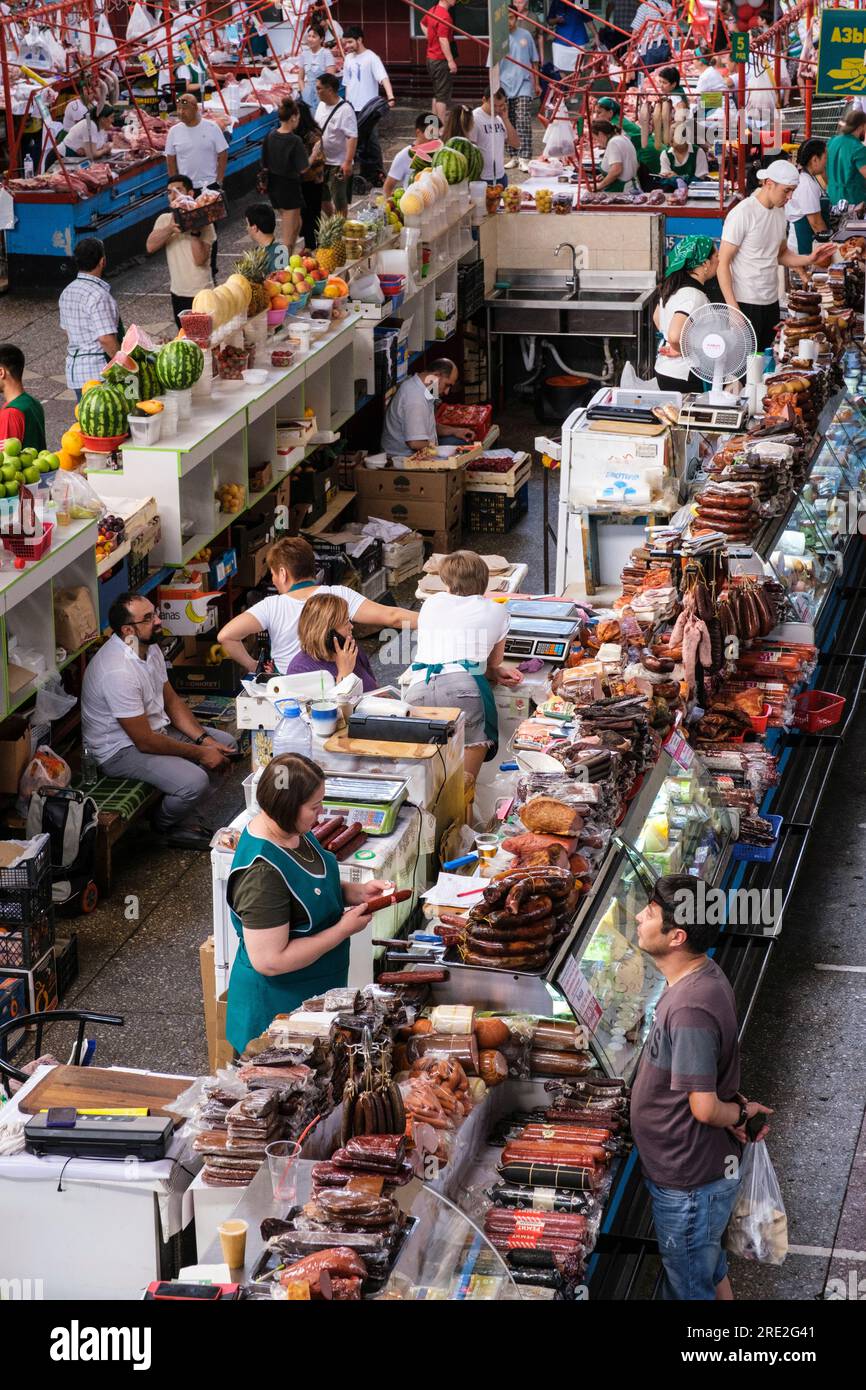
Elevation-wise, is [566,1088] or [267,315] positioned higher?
[267,315]

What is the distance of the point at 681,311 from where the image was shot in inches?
466

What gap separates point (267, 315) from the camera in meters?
11.4

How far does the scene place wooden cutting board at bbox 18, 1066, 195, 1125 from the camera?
527 cm

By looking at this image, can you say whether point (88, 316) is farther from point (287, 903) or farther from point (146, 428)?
point (287, 903)

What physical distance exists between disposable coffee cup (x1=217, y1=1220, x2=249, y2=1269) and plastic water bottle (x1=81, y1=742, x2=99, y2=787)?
4.87 meters

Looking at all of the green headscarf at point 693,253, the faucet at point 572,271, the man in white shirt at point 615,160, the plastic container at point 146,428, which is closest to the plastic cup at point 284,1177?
the plastic container at point 146,428

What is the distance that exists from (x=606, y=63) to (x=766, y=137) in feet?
7.08

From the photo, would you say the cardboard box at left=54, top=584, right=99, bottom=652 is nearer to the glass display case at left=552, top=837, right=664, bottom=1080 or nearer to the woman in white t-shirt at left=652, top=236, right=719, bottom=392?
the glass display case at left=552, top=837, right=664, bottom=1080

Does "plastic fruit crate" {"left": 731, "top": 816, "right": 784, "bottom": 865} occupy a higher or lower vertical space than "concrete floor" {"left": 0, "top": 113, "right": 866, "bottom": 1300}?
higher

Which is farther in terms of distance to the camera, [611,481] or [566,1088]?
[611,481]

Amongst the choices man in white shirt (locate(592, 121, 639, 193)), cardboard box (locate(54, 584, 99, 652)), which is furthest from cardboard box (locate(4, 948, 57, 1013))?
man in white shirt (locate(592, 121, 639, 193))

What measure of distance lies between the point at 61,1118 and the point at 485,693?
3471mm

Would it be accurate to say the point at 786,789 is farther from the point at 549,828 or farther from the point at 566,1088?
the point at 566,1088
